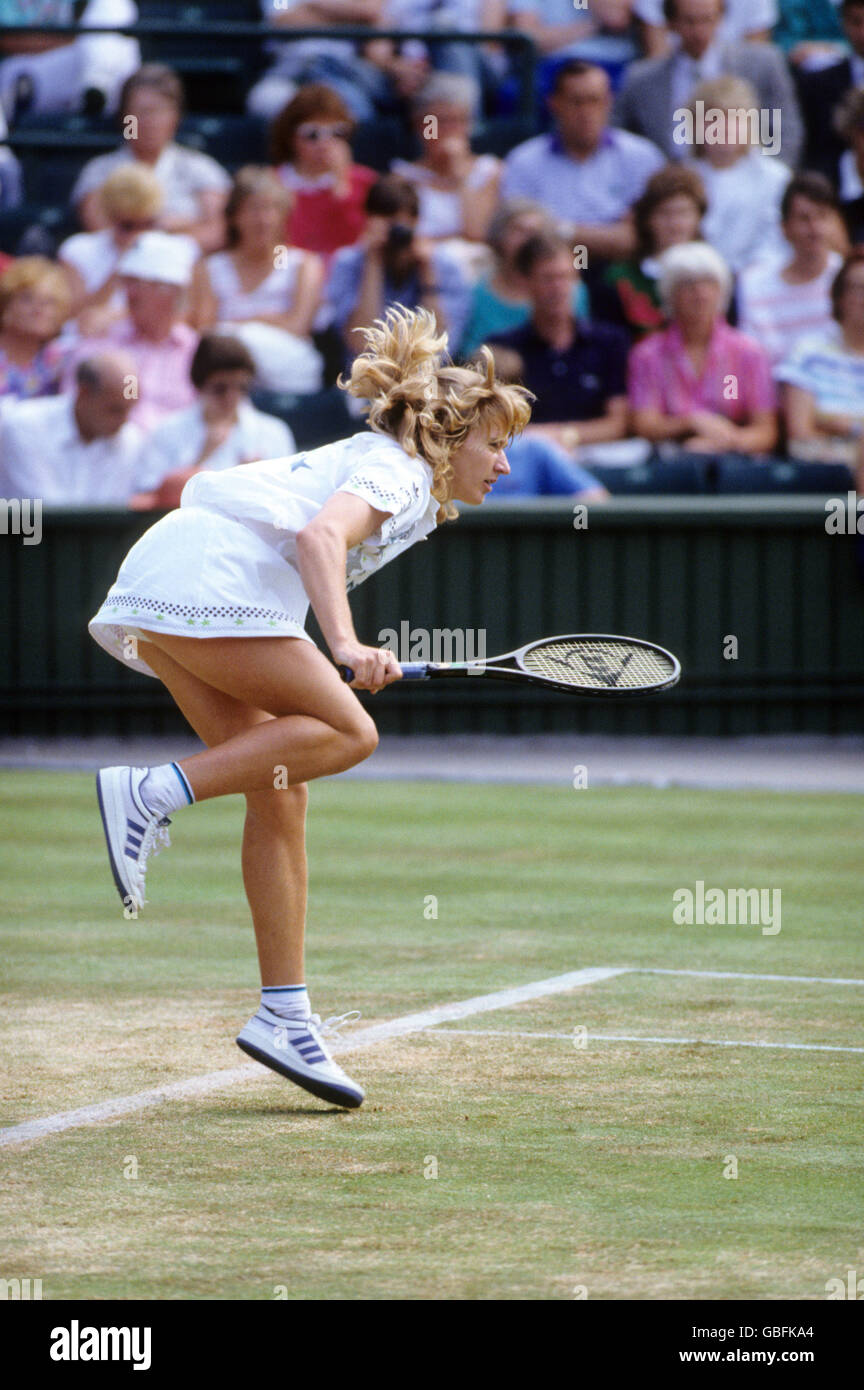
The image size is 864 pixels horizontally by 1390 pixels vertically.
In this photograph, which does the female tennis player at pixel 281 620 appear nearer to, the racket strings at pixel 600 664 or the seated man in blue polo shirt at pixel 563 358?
the racket strings at pixel 600 664

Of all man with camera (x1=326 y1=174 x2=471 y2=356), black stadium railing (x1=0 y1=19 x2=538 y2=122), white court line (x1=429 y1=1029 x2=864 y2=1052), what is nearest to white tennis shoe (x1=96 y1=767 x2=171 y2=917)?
white court line (x1=429 y1=1029 x2=864 y2=1052)

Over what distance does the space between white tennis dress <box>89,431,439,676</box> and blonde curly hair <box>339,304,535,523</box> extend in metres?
0.05

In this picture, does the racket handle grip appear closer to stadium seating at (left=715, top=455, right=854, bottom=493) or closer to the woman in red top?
stadium seating at (left=715, top=455, right=854, bottom=493)

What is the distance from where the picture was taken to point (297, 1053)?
16.2ft

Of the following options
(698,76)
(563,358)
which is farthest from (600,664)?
(698,76)

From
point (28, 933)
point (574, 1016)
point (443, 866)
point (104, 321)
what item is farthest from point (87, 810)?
point (574, 1016)

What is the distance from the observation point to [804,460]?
45.3 feet

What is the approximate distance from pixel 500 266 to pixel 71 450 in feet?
9.76

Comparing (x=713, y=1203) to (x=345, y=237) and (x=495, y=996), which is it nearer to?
(x=495, y=996)

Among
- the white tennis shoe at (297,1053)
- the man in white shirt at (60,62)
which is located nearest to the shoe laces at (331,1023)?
the white tennis shoe at (297,1053)

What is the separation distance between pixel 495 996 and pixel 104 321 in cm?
843

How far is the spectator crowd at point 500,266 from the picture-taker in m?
13.4

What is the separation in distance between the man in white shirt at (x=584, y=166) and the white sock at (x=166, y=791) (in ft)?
32.8

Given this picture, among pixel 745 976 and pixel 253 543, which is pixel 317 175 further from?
pixel 253 543
